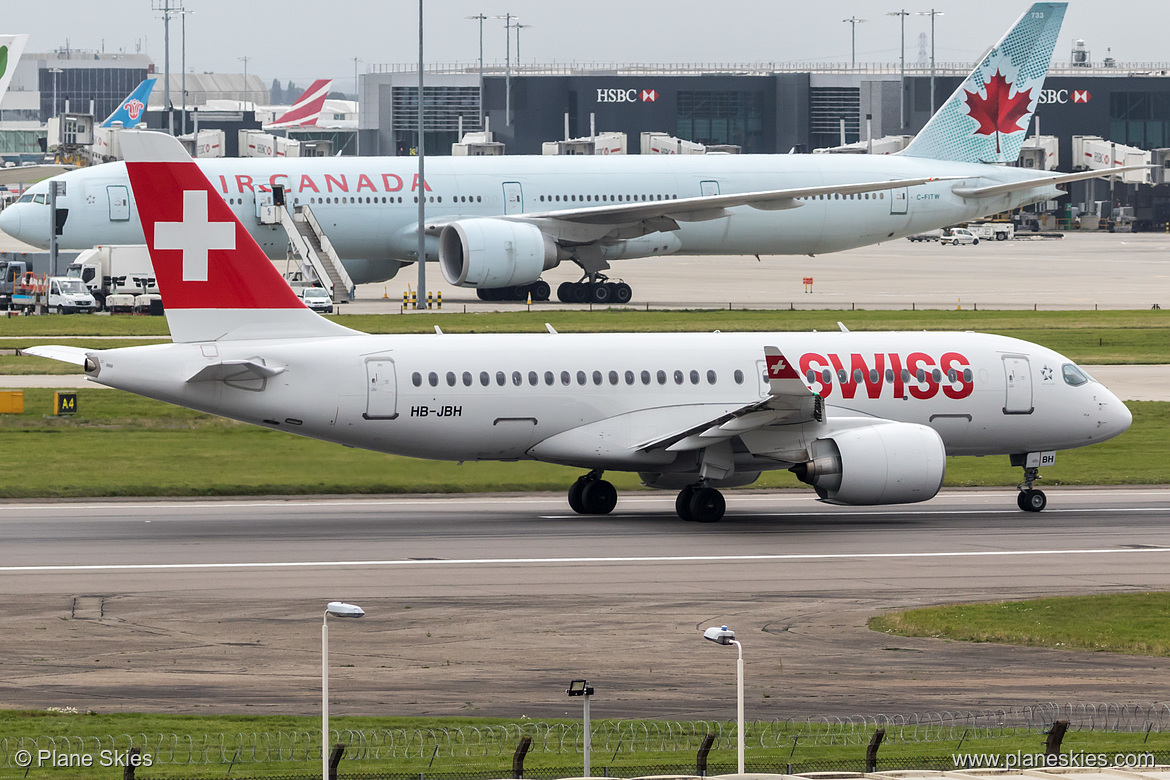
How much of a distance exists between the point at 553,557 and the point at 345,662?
7.84 meters

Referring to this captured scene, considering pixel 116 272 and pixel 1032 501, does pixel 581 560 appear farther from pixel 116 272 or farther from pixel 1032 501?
pixel 116 272

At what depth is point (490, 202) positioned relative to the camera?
234 ft

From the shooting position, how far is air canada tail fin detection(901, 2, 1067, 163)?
76.4 m

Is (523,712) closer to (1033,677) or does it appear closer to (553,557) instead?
(1033,677)

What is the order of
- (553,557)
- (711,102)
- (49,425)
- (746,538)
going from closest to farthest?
(553,557) < (746,538) < (49,425) < (711,102)

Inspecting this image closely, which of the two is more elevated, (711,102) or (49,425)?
(711,102)

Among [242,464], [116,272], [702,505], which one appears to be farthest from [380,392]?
[116,272]

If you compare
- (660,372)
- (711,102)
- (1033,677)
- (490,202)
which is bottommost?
(1033,677)

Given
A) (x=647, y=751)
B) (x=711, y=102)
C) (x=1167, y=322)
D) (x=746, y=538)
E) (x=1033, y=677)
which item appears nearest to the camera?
(x=647, y=751)

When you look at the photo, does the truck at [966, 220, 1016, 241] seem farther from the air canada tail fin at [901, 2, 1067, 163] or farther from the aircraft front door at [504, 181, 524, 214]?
the aircraft front door at [504, 181, 524, 214]

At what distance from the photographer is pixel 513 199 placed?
2805 inches

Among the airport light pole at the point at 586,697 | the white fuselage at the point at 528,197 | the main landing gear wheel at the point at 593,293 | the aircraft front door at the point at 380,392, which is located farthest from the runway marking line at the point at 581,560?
the main landing gear wheel at the point at 593,293

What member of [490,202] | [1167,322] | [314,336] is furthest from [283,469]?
[1167,322]

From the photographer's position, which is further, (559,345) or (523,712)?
(559,345)
